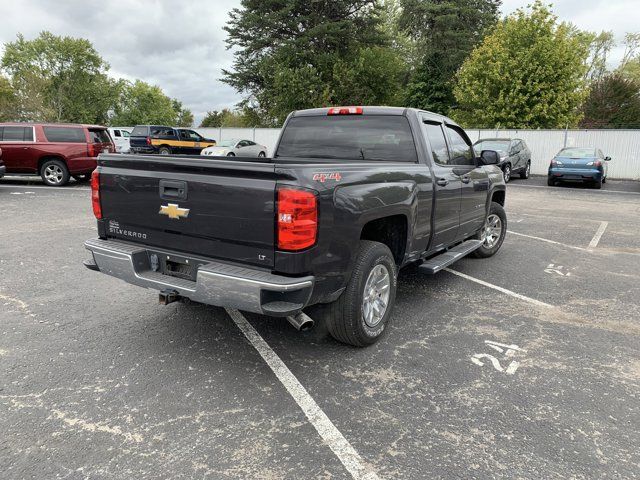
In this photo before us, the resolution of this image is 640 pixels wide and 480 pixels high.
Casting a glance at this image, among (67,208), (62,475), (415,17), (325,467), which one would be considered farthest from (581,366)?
(415,17)

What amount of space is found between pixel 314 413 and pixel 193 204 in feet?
5.38

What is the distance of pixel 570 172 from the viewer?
1703 centimetres

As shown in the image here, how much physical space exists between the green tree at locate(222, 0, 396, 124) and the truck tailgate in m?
31.5

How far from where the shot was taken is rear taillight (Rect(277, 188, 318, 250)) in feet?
9.52

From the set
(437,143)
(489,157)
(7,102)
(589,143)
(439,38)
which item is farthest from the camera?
(7,102)

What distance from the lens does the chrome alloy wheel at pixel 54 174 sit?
13.8m

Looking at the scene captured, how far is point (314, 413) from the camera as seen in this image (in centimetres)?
288

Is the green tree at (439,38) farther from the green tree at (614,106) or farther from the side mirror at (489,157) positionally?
the side mirror at (489,157)

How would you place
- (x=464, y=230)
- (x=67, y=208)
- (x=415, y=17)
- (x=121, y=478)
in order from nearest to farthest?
(x=121, y=478)
(x=464, y=230)
(x=67, y=208)
(x=415, y=17)

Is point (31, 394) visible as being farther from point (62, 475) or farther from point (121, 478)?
point (121, 478)

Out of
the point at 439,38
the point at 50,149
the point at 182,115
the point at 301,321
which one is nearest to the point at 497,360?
the point at 301,321

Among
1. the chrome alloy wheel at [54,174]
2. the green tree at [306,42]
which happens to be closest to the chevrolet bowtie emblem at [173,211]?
the chrome alloy wheel at [54,174]

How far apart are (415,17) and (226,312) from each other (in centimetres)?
3788

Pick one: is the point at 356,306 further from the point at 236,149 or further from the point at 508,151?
the point at 236,149
